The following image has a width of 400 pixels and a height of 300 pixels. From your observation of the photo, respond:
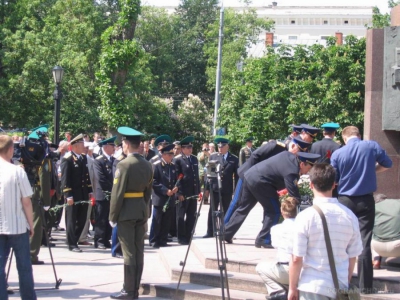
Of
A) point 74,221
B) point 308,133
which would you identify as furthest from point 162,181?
point 308,133

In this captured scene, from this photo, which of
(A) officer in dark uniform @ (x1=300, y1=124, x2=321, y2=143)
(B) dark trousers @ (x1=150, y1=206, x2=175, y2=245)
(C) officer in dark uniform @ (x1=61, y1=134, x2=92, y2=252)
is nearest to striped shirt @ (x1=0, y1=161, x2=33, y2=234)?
(A) officer in dark uniform @ (x1=300, y1=124, x2=321, y2=143)

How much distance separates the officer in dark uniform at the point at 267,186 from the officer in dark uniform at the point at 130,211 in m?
1.91

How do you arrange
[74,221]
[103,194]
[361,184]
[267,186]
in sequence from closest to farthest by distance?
[361,184], [267,186], [74,221], [103,194]

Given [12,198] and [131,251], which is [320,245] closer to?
[12,198]

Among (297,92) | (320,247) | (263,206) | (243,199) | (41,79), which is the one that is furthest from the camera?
(41,79)

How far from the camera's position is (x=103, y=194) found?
500 inches

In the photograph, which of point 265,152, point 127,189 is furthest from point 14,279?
point 265,152

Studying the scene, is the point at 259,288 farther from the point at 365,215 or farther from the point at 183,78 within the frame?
the point at 183,78

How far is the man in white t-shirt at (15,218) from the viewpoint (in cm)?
730

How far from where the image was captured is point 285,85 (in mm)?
32250

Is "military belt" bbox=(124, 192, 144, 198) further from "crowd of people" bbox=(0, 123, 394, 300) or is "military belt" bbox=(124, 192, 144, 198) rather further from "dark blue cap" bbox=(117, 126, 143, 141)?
"dark blue cap" bbox=(117, 126, 143, 141)

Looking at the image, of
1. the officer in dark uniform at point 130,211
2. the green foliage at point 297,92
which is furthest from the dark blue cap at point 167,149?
the green foliage at point 297,92

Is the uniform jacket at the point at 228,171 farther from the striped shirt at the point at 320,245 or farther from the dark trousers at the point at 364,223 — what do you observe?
the striped shirt at the point at 320,245

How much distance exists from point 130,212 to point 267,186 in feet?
7.50
